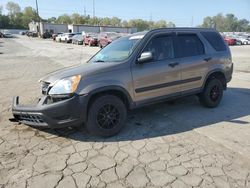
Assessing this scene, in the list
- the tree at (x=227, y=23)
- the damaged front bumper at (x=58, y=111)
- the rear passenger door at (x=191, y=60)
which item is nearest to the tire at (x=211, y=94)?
the rear passenger door at (x=191, y=60)

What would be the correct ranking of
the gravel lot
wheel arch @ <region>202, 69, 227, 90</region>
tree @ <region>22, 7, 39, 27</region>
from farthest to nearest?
tree @ <region>22, 7, 39, 27</region>, wheel arch @ <region>202, 69, 227, 90</region>, the gravel lot

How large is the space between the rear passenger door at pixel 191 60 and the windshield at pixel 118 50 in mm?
1016

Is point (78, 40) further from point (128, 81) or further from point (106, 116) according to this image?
point (106, 116)

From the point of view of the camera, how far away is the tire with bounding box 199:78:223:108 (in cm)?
580

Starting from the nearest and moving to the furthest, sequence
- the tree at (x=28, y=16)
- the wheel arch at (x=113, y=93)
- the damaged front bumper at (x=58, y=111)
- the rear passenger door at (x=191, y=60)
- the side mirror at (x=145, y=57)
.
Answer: the damaged front bumper at (x=58, y=111)
the wheel arch at (x=113, y=93)
the side mirror at (x=145, y=57)
the rear passenger door at (x=191, y=60)
the tree at (x=28, y=16)

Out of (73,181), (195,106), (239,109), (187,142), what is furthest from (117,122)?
(239,109)

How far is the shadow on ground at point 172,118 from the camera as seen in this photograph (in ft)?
14.8

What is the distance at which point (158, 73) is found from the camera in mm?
4773

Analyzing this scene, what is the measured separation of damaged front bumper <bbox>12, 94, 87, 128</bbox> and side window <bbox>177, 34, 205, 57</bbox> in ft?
7.86

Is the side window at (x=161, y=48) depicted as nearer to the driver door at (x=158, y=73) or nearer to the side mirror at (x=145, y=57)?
the driver door at (x=158, y=73)

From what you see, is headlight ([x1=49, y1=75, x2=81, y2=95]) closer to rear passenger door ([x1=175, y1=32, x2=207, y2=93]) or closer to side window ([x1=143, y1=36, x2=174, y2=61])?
side window ([x1=143, y1=36, x2=174, y2=61])

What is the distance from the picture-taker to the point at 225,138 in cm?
432

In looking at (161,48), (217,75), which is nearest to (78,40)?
(217,75)

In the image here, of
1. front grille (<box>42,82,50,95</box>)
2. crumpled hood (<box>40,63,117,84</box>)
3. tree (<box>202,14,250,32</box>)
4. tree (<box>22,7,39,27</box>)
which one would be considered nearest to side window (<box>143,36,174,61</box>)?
crumpled hood (<box>40,63,117,84</box>)
